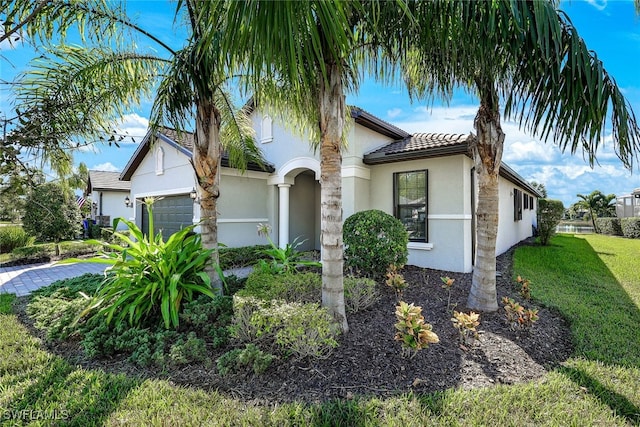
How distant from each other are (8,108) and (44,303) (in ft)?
13.8

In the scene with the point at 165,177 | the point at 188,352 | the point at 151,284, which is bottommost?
the point at 188,352

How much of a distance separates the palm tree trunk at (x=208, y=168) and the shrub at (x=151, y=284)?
0.32 metres

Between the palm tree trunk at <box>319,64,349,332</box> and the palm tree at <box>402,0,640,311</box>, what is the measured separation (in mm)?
1485

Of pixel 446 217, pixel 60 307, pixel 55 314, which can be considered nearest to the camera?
pixel 55 314

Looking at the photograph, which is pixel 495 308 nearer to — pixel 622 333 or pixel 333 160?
pixel 622 333

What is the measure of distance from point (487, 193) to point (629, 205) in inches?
1404

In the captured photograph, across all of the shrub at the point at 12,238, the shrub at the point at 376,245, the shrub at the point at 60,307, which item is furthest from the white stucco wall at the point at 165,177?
the shrub at the point at 376,245

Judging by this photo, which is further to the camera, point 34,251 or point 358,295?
point 34,251

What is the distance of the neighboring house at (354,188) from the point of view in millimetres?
9383

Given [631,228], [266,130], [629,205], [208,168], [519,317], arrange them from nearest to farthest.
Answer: [519,317] < [208,168] < [266,130] < [631,228] < [629,205]

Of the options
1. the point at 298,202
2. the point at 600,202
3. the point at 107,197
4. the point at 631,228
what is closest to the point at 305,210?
the point at 298,202

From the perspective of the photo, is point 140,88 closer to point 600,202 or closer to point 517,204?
point 517,204

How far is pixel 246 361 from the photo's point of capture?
152 inches

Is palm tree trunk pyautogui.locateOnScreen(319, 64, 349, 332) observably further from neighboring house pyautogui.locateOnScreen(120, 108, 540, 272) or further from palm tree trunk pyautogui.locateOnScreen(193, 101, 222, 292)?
neighboring house pyautogui.locateOnScreen(120, 108, 540, 272)
